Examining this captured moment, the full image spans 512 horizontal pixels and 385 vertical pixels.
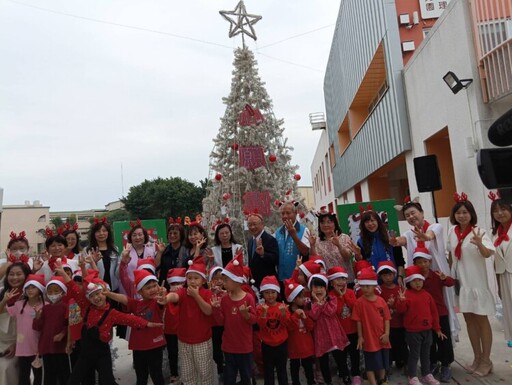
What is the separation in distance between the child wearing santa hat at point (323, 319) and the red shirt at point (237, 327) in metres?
0.54

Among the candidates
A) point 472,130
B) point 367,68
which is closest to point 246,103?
point 472,130

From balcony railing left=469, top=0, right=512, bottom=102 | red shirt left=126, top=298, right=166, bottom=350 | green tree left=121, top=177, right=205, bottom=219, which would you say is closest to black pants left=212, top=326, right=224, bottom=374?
red shirt left=126, top=298, right=166, bottom=350

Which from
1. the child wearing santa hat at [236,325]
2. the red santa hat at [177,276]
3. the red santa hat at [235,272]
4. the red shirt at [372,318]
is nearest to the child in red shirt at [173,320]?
the red santa hat at [177,276]

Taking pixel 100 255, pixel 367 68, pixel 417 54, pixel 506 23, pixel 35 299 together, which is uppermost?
pixel 367 68

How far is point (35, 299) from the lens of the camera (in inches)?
139

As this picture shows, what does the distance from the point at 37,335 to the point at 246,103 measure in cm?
451

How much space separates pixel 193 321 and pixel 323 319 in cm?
113

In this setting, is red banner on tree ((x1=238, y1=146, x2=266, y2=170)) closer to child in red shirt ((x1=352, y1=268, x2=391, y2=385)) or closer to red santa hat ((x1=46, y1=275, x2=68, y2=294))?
child in red shirt ((x1=352, y1=268, x2=391, y2=385))

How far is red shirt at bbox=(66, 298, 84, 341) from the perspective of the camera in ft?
10.8

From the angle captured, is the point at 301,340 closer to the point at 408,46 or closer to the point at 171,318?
the point at 171,318

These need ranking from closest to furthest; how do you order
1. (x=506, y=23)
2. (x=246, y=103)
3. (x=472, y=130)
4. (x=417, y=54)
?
(x=506, y=23), (x=472, y=130), (x=246, y=103), (x=417, y=54)

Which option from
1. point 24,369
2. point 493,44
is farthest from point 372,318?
point 493,44

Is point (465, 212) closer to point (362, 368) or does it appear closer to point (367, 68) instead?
point (362, 368)

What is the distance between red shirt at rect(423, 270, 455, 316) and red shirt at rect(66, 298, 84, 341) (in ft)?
10.4
